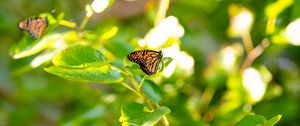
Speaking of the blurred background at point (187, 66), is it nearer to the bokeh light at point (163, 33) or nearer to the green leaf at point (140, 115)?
the bokeh light at point (163, 33)

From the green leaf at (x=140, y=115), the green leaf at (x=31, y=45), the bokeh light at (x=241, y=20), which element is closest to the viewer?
the green leaf at (x=140, y=115)

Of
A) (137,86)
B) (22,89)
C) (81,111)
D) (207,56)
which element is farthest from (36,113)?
(137,86)

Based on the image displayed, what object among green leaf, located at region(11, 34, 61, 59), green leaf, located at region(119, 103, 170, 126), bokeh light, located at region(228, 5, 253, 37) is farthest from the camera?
bokeh light, located at region(228, 5, 253, 37)

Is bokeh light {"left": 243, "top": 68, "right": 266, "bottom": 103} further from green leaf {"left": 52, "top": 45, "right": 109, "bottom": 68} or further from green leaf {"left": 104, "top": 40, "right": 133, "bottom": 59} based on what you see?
green leaf {"left": 52, "top": 45, "right": 109, "bottom": 68}

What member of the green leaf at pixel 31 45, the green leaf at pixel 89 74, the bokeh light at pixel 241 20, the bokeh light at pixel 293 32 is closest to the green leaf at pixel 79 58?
the green leaf at pixel 89 74

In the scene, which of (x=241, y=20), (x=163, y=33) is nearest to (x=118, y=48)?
(x=163, y=33)

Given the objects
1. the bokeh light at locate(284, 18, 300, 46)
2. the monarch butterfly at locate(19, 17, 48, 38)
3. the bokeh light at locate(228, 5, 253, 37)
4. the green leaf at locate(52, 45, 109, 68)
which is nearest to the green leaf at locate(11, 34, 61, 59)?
the monarch butterfly at locate(19, 17, 48, 38)
